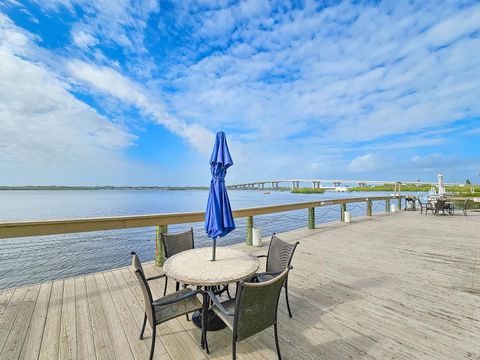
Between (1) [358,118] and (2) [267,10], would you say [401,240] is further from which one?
(1) [358,118]

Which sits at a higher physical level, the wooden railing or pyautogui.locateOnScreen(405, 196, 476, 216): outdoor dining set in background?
the wooden railing

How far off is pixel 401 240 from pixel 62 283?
768 cm

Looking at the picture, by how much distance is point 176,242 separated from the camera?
10.5 ft

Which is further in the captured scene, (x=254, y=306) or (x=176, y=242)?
(x=176, y=242)

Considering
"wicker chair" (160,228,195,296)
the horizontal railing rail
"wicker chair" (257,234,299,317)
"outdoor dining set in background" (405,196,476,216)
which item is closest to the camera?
"wicker chair" (257,234,299,317)

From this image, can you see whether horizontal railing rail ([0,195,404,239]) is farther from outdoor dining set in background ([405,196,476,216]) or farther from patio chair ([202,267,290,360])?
outdoor dining set in background ([405,196,476,216])

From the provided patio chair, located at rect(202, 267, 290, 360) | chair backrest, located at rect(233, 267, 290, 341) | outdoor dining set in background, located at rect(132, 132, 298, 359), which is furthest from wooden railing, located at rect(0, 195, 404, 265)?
chair backrest, located at rect(233, 267, 290, 341)

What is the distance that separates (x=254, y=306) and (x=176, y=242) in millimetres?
1900

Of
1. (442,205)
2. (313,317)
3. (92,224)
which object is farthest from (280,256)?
(442,205)

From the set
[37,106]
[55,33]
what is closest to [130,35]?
[55,33]

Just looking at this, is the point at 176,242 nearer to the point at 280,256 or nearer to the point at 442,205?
the point at 280,256

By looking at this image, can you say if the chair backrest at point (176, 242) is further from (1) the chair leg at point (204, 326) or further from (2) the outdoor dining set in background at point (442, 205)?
(2) the outdoor dining set in background at point (442, 205)

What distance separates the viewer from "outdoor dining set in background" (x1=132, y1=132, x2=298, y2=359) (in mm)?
1617

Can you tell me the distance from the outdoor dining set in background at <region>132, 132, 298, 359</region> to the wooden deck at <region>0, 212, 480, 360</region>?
0.77 ft
